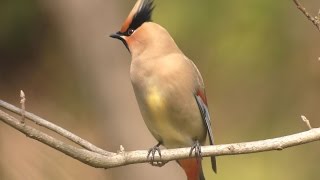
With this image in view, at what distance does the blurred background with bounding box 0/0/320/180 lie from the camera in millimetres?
5641

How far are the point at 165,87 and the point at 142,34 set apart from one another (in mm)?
326

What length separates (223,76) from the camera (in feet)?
19.9

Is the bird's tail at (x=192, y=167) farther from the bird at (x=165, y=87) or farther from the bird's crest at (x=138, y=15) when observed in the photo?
the bird's crest at (x=138, y=15)

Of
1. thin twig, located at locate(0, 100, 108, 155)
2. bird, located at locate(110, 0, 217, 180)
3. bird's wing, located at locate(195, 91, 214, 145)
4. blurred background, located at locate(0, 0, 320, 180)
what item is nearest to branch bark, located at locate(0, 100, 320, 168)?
thin twig, located at locate(0, 100, 108, 155)

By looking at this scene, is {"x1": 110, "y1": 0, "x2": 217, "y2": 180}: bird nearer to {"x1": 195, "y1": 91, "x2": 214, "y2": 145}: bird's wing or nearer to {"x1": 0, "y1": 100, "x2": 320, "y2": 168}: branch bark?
{"x1": 195, "y1": 91, "x2": 214, "y2": 145}: bird's wing

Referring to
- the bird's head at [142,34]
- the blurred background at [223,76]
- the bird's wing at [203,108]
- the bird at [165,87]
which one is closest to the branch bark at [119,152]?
the bird at [165,87]

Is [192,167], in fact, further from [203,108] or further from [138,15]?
[138,15]

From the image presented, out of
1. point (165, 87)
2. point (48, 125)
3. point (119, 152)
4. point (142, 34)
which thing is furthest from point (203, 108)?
point (48, 125)

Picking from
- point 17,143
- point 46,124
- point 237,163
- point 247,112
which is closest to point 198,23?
point 247,112

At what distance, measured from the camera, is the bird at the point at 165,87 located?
137 inches

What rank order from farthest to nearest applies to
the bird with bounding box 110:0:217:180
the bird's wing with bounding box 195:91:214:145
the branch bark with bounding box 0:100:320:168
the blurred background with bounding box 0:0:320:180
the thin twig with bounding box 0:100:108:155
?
the blurred background with bounding box 0:0:320:180, the bird's wing with bounding box 195:91:214:145, the bird with bounding box 110:0:217:180, the thin twig with bounding box 0:100:108:155, the branch bark with bounding box 0:100:320:168

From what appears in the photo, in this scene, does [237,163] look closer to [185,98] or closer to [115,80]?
[115,80]

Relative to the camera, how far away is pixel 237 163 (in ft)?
17.9

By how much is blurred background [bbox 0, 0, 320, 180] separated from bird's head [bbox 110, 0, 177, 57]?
195 centimetres
